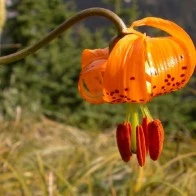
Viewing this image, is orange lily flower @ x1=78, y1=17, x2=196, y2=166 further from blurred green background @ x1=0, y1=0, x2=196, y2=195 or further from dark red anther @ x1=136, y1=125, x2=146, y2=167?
blurred green background @ x1=0, y1=0, x2=196, y2=195

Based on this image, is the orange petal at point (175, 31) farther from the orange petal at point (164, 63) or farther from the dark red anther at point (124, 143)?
the dark red anther at point (124, 143)

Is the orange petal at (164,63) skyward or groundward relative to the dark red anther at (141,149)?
skyward

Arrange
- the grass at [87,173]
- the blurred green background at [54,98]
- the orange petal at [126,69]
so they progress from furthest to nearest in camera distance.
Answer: the blurred green background at [54,98] < the grass at [87,173] < the orange petal at [126,69]

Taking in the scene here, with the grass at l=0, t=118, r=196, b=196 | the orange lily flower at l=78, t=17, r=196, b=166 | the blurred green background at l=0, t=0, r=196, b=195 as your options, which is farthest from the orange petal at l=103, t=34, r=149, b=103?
the blurred green background at l=0, t=0, r=196, b=195

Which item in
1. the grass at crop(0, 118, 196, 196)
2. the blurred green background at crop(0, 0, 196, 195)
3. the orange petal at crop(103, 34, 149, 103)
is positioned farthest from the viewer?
the blurred green background at crop(0, 0, 196, 195)

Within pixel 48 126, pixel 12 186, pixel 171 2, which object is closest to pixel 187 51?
pixel 12 186

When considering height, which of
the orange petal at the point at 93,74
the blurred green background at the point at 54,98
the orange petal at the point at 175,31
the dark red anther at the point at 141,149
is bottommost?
the blurred green background at the point at 54,98

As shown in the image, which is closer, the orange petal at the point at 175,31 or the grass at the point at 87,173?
the orange petal at the point at 175,31

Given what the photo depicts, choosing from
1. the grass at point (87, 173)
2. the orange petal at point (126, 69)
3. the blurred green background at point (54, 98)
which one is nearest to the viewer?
the orange petal at point (126, 69)

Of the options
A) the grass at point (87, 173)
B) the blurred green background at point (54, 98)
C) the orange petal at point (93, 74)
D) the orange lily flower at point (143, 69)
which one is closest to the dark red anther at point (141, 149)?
the orange lily flower at point (143, 69)
